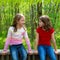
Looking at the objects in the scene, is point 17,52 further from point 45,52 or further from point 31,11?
point 31,11

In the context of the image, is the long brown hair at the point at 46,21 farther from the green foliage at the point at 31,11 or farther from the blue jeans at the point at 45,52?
the green foliage at the point at 31,11

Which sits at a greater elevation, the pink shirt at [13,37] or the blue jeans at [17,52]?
the pink shirt at [13,37]

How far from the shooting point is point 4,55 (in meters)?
4.08

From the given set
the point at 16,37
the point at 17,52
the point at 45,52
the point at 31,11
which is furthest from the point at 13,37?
the point at 31,11

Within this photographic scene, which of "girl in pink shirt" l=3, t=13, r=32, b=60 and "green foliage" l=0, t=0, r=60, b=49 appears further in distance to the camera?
"green foliage" l=0, t=0, r=60, b=49

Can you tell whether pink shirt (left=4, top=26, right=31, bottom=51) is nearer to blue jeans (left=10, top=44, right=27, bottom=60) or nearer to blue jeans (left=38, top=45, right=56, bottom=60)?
blue jeans (left=10, top=44, right=27, bottom=60)

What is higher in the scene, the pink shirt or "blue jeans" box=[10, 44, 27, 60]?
the pink shirt

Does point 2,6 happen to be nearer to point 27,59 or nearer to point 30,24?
point 30,24

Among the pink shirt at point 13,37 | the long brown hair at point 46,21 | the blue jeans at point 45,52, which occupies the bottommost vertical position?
the blue jeans at point 45,52

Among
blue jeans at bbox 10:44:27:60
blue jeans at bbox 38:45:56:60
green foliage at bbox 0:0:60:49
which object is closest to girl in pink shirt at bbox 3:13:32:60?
blue jeans at bbox 10:44:27:60

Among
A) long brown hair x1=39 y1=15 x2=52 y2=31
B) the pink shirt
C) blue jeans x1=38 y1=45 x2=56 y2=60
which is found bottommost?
→ blue jeans x1=38 y1=45 x2=56 y2=60

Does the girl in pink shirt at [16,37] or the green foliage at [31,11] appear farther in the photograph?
the green foliage at [31,11]

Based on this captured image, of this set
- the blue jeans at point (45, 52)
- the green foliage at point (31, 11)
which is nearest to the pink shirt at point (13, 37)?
the blue jeans at point (45, 52)

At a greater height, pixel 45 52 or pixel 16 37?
pixel 16 37
